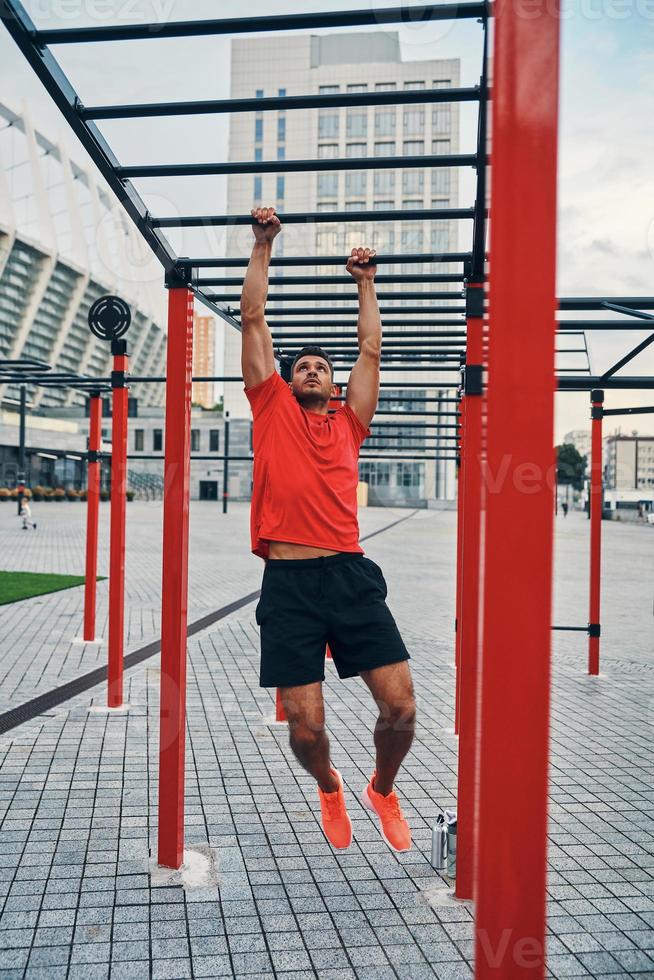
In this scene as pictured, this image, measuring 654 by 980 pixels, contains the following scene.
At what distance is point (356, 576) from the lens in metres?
2.94

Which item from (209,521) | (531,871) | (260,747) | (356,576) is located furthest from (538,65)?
(209,521)

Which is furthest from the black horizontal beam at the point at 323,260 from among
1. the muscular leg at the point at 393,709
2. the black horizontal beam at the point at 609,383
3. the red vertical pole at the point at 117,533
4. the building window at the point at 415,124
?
the building window at the point at 415,124

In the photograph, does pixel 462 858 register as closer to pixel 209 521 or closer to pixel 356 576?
pixel 356 576

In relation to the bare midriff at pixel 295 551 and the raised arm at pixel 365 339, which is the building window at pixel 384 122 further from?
the bare midriff at pixel 295 551

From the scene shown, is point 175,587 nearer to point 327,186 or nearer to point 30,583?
point 30,583

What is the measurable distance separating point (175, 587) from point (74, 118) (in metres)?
1.69

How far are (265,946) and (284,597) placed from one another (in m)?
1.11

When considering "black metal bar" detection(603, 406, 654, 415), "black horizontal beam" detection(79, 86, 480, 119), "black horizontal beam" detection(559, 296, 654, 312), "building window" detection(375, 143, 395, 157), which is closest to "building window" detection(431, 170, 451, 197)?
"building window" detection(375, 143, 395, 157)

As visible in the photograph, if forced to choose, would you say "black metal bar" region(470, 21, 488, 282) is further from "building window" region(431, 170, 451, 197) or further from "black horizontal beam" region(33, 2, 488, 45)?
"building window" region(431, 170, 451, 197)

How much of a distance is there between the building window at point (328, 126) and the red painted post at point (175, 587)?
71149 mm

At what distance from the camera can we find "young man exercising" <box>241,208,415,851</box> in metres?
2.87

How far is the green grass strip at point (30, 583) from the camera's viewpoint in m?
10.8

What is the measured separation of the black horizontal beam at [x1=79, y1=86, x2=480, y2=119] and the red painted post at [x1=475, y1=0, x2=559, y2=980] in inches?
49.0

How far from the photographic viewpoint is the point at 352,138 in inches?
2702
